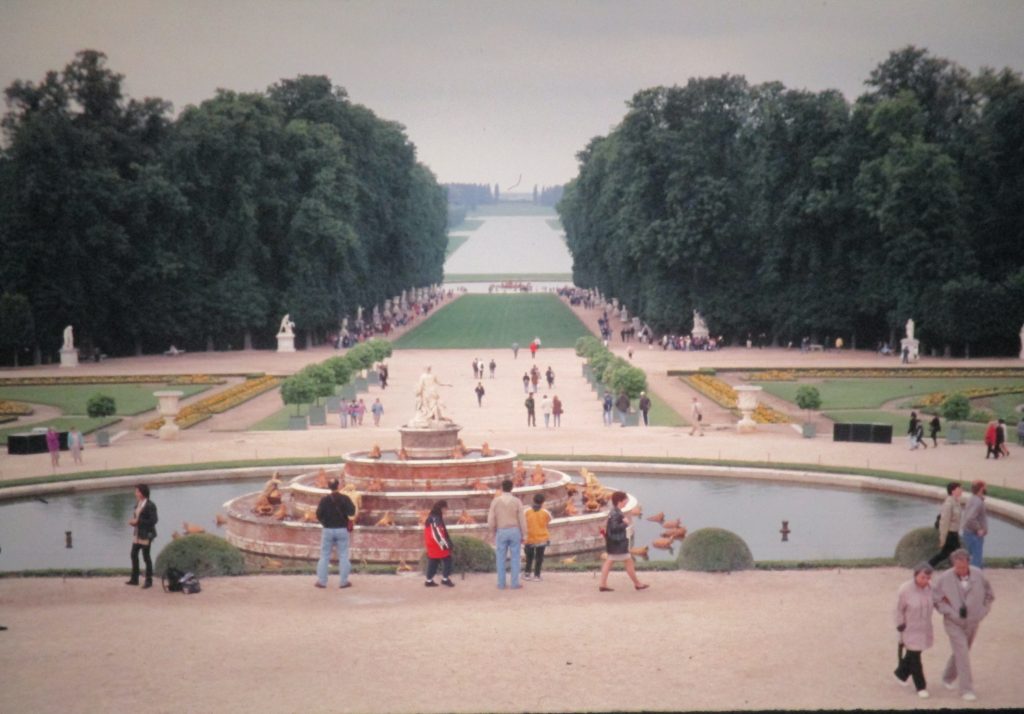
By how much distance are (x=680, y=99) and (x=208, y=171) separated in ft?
91.5

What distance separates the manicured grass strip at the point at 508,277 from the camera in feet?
605

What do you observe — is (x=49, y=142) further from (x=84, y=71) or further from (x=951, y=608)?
(x=951, y=608)

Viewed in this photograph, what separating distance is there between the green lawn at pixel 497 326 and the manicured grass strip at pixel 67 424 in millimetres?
36063

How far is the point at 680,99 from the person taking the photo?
82875 mm

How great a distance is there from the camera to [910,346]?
67500 mm

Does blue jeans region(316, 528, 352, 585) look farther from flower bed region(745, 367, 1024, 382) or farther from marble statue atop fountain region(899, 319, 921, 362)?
marble statue atop fountain region(899, 319, 921, 362)

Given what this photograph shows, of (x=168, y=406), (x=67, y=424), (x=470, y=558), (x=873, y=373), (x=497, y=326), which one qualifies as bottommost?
(x=470, y=558)

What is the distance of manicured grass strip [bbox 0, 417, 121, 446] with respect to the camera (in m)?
42.2

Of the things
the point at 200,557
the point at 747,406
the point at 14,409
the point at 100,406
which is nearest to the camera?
the point at 200,557

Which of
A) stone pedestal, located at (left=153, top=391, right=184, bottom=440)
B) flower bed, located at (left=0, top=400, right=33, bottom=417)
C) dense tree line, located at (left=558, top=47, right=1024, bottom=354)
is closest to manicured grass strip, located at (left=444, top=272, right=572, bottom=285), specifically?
dense tree line, located at (left=558, top=47, right=1024, bottom=354)

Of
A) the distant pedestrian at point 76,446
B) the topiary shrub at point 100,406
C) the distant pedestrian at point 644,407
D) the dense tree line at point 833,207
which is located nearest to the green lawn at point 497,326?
the dense tree line at point 833,207

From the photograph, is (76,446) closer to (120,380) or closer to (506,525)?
(506,525)

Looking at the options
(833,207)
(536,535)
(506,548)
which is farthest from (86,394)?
(833,207)

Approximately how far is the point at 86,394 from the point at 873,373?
32.3 metres
